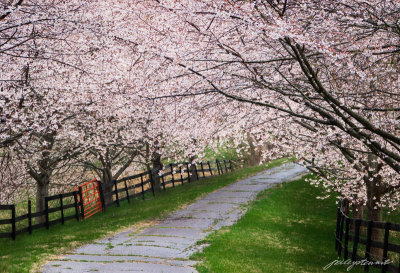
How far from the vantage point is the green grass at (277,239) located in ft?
32.0

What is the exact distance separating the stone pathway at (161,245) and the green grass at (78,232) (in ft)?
1.91

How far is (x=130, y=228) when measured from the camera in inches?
546

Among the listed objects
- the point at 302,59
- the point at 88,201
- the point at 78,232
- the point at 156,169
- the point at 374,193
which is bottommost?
the point at 78,232

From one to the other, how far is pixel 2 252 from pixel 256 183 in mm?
15602

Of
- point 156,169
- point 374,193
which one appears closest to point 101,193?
point 156,169

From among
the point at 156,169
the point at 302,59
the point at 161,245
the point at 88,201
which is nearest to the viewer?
the point at 302,59

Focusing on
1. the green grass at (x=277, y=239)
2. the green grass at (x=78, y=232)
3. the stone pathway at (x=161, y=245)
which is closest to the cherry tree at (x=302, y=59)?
the green grass at (x=277, y=239)

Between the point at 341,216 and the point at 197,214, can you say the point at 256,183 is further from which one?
the point at 341,216

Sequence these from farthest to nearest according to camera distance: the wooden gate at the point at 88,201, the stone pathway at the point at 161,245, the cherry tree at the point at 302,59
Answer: the wooden gate at the point at 88,201, the stone pathway at the point at 161,245, the cherry tree at the point at 302,59

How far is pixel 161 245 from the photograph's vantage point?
10.9 m

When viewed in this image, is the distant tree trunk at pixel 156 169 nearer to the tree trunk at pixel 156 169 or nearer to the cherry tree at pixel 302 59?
the tree trunk at pixel 156 169

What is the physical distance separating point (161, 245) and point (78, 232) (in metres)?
4.16

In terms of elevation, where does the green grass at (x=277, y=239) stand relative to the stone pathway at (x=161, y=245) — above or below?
below

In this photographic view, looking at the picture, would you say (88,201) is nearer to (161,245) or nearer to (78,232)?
(78,232)
